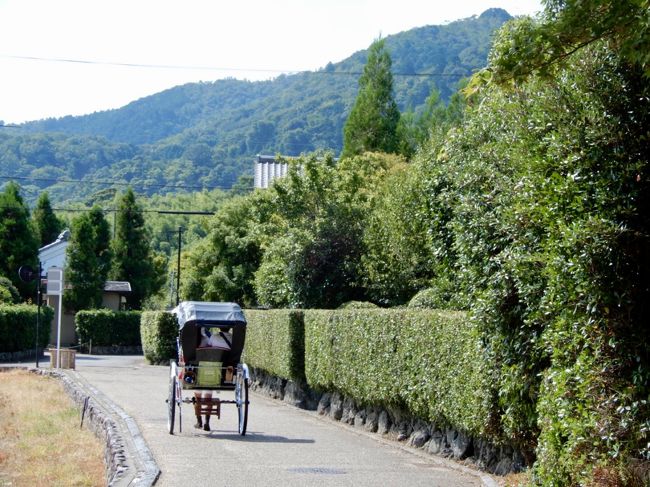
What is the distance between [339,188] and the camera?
111ft

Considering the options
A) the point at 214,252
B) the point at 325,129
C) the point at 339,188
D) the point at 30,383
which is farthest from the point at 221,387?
the point at 325,129

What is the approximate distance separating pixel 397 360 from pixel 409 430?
4.27 feet

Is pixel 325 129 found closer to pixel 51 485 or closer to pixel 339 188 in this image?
pixel 339 188

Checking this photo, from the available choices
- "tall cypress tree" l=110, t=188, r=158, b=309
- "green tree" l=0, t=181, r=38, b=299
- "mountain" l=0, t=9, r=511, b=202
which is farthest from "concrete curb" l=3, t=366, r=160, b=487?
"mountain" l=0, t=9, r=511, b=202

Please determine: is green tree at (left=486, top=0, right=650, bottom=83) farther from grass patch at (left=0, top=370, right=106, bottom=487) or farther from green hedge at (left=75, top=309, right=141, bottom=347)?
green hedge at (left=75, top=309, right=141, bottom=347)

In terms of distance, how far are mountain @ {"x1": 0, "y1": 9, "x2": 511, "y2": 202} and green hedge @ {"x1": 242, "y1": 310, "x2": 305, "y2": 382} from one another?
95.6 metres

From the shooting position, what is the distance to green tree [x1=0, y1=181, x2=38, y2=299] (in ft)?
170

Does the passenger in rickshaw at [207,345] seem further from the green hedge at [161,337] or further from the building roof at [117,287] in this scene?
the building roof at [117,287]

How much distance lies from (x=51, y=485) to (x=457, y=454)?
5861 mm

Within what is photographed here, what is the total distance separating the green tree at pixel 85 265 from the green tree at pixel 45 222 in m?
7.47

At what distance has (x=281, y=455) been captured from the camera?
1404 cm

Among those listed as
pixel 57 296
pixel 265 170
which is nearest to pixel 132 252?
pixel 57 296

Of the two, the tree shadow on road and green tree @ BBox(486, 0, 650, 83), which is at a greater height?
green tree @ BBox(486, 0, 650, 83)

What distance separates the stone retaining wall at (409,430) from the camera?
1266 centimetres
